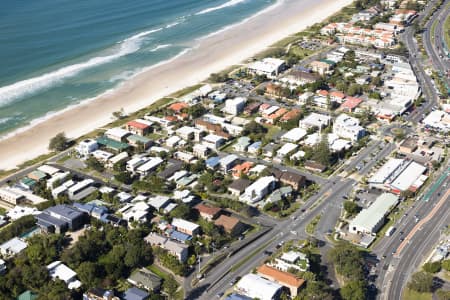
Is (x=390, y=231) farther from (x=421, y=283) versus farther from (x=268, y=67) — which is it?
A: (x=268, y=67)

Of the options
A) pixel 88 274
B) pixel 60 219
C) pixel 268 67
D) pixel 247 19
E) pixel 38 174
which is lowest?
pixel 88 274

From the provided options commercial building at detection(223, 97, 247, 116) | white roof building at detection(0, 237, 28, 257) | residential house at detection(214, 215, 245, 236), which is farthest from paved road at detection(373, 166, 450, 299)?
white roof building at detection(0, 237, 28, 257)

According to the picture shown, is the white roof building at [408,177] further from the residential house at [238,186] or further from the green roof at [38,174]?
the green roof at [38,174]

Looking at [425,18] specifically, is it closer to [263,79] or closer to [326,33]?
[326,33]

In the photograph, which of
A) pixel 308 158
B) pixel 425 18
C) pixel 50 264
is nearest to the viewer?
pixel 50 264

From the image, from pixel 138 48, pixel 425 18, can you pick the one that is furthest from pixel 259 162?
pixel 425 18

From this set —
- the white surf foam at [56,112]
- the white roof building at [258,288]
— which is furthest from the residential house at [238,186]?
the white surf foam at [56,112]

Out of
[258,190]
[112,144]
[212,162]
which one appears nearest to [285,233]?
[258,190]
